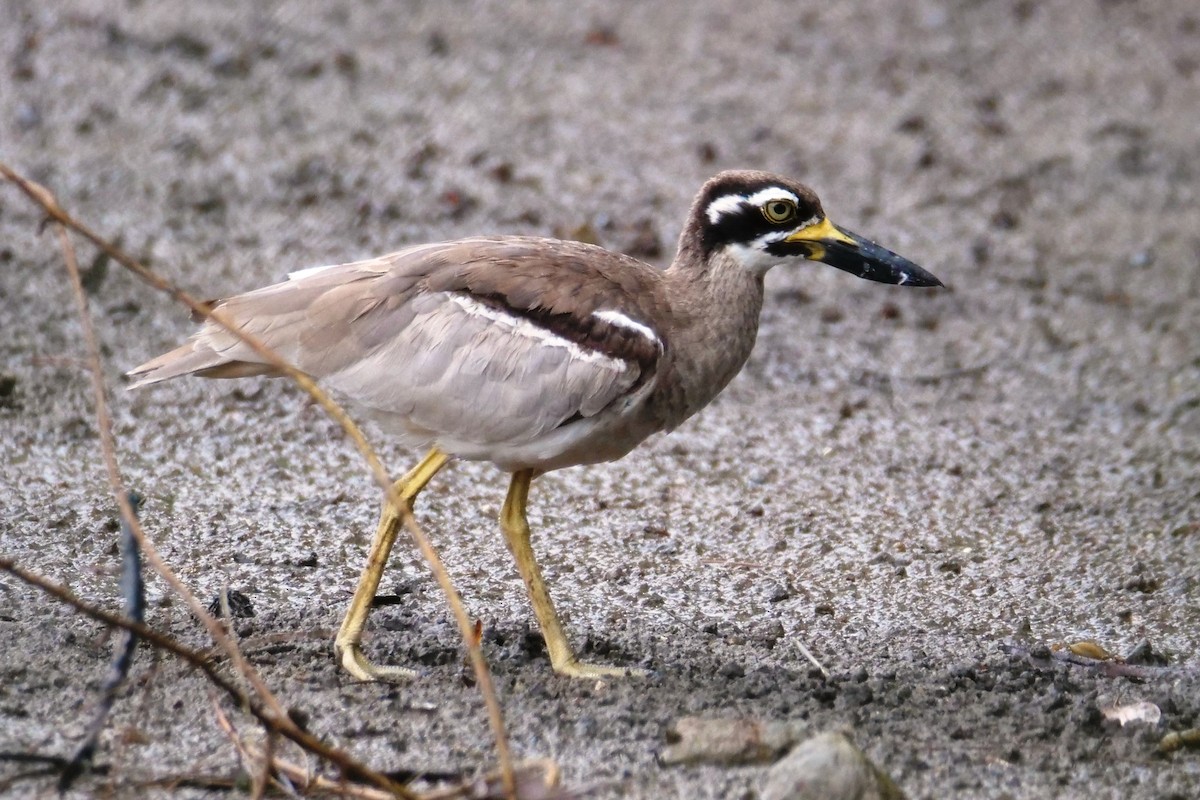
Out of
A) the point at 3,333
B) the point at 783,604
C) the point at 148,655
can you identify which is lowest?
the point at 783,604

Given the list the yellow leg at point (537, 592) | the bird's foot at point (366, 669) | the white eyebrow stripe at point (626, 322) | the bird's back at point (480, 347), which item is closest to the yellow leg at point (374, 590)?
the bird's foot at point (366, 669)

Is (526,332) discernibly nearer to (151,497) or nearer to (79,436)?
(151,497)

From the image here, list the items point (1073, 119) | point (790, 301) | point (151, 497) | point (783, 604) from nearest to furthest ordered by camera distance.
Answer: point (783, 604), point (151, 497), point (790, 301), point (1073, 119)

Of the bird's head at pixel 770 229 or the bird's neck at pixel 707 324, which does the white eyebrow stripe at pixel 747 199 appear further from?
the bird's neck at pixel 707 324

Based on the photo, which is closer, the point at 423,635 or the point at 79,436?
the point at 423,635

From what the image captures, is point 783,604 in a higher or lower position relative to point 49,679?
lower

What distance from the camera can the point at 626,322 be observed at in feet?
13.2

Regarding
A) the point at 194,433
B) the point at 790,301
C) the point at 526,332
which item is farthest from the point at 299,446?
the point at 790,301

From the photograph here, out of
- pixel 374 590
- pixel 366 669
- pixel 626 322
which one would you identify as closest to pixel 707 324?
pixel 626 322

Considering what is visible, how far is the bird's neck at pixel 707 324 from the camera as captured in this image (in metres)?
4.16

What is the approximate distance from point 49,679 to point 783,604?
7.07 ft

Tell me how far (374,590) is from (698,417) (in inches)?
85.5

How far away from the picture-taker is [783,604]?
471 cm

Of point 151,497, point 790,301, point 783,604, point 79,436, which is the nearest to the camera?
point 783,604
